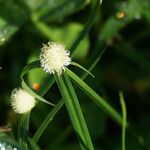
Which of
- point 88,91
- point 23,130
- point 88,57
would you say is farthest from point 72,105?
point 88,57

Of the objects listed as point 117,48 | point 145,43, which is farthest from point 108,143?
point 145,43

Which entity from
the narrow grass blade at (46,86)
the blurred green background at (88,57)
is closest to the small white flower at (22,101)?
the narrow grass blade at (46,86)

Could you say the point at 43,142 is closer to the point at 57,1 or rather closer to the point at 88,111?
the point at 88,111

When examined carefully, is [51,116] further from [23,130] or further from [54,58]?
[54,58]

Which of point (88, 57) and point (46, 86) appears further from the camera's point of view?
point (88, 57)

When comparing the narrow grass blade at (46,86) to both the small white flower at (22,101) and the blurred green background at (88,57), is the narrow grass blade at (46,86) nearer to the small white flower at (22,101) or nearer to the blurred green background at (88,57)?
the small white flower at (22,101)
